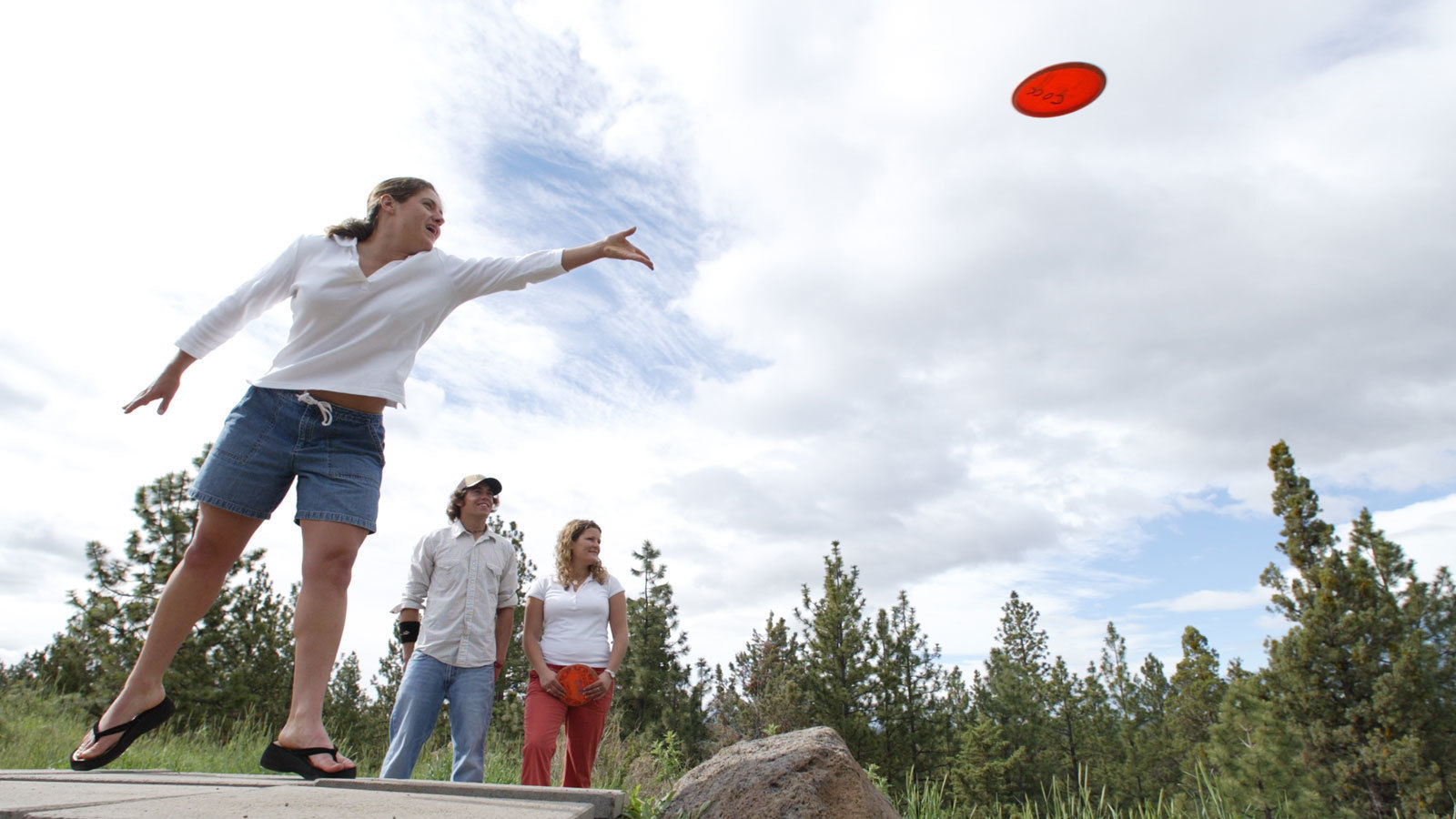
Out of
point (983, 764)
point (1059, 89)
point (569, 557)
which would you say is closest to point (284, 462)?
point (569, 557)

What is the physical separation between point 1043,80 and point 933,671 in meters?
27.7

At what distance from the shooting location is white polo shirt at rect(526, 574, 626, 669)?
4449 mm

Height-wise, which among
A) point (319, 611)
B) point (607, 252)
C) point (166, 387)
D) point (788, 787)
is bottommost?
point (788, 787)

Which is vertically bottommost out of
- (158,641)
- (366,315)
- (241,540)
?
(158,641)

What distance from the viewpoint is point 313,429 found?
2.57 metres

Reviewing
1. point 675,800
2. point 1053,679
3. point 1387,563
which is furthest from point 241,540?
point 1053,679

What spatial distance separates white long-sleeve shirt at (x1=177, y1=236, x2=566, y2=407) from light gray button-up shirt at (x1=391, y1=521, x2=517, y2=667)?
68.8 inches

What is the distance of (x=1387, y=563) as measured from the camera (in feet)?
85.6

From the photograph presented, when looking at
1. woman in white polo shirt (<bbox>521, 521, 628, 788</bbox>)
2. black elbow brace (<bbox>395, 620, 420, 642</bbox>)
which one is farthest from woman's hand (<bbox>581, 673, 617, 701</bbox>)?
black elbow brace (<bbox>395, 620, 420, 642</bbox>)

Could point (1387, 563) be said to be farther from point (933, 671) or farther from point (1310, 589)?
point (933, 671)

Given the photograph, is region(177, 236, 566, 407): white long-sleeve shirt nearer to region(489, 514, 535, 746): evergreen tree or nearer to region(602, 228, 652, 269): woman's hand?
region(602, 228, 652, 269): woman's hand

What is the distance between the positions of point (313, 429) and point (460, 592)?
5.83 ft

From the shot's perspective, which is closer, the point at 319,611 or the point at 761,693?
the point at 319,611

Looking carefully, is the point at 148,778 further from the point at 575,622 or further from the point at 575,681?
the point at 575,622
